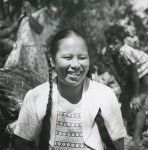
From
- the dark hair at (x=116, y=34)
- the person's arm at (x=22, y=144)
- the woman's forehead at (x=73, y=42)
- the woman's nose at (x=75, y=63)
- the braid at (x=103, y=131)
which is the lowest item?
the person's arm at (x=22, y=144)

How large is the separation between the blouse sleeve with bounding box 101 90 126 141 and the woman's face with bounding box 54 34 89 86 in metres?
0.22

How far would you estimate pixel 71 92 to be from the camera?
282cm

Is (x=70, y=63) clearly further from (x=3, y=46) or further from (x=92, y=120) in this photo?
(x=3, y=46)

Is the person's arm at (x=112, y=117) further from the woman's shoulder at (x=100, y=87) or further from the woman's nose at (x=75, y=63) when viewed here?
the woman's nose at (x=75, y=63)

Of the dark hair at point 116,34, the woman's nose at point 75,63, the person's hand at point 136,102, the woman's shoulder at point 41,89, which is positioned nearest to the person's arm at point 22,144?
the woman's shoulder at point 41,89

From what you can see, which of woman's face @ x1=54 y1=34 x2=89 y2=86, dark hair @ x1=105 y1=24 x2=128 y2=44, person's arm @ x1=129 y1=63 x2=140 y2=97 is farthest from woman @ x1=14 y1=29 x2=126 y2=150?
dark hair @ x1=105 y1=24 x2=128 y2=44

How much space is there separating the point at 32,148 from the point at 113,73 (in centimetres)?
381

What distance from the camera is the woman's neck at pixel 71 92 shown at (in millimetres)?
2818

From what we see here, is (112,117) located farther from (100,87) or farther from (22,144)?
(22,144)

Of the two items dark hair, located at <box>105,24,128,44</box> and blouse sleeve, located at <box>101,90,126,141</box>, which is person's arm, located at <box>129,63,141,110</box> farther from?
blouse sleeve, located at <box>101,90,126,141</box>

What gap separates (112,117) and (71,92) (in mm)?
300

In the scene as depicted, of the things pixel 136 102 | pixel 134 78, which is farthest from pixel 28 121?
pixel 136 102

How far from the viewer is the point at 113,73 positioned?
653 cm

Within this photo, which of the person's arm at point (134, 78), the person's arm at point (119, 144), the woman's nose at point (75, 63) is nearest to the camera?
the woman's nose at point (75, 63)
